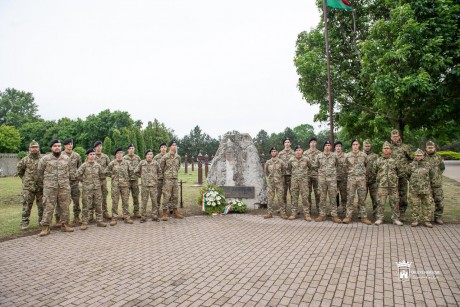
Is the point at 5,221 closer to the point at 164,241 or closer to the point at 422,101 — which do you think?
the point at 164,241

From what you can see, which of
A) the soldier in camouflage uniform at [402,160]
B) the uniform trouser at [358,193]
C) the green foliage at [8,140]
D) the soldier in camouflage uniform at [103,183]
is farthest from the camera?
the green foliage at [8,140]

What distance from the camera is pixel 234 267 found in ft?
16.6

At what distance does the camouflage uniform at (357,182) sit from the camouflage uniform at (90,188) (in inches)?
277

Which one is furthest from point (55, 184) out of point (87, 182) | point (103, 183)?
point (103, 183)

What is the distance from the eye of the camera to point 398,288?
13.6ft

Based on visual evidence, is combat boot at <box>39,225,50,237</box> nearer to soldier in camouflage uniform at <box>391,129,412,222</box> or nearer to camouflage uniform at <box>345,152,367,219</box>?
camouflage uniform at <box>345,152,367,219</box>

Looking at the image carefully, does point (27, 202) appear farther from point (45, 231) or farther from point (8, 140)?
point (8, 140)

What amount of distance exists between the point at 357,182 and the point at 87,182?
7531 millimetres

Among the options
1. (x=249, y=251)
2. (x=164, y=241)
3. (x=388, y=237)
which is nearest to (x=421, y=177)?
(x=388, y=237)

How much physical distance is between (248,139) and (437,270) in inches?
284

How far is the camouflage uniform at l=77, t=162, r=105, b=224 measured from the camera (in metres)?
8.20

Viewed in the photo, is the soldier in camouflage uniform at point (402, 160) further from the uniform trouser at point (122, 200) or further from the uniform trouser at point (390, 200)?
the uniform trouser at point (122, 200)

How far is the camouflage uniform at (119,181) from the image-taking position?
862cm

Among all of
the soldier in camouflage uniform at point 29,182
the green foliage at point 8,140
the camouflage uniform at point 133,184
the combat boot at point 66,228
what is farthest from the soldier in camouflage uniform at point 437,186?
the green foliage at point 8,140
